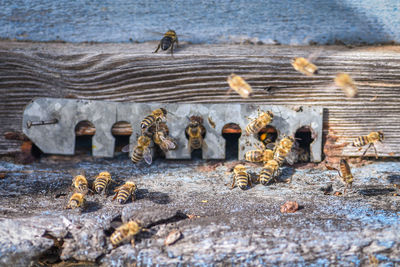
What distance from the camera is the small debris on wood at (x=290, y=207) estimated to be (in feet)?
7.77

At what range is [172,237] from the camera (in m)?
2.11

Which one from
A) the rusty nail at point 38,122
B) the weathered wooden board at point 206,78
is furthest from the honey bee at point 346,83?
the rusty nail at point 38,122

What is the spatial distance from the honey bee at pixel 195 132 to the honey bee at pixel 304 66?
90 cm

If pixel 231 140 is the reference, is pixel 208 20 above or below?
above

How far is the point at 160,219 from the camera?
2.27 meters

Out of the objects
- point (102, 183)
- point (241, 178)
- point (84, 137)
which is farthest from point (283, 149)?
point (84, 137)

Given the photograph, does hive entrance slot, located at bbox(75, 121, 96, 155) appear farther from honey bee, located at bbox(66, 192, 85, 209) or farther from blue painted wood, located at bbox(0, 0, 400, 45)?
honey bee, located at bbox(66, 192, 85, 209)

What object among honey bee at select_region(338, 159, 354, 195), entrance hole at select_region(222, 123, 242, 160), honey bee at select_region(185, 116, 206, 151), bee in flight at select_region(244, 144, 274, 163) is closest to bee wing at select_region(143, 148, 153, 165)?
honey bee at select_region(185, 116, 206, 151)

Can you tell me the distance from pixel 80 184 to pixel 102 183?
15 centimetres

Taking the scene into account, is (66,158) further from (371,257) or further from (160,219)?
(371,257)

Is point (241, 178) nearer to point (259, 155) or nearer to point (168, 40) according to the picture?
point (259, 155)

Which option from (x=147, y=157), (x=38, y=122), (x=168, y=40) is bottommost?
(x=147, y=157)

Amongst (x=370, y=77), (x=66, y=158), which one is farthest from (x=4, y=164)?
(x=370, y=77)

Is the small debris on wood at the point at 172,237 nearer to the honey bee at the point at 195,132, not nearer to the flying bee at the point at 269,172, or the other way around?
the flying bee at the point at 269,172
